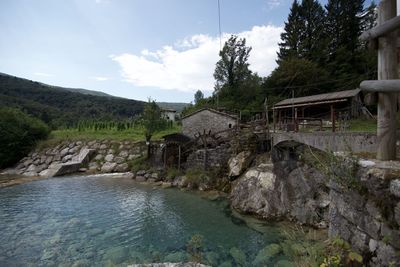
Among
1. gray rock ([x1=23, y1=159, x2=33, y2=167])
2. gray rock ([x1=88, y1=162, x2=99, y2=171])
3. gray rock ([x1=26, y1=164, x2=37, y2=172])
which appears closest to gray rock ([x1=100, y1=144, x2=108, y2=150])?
gray rock ([x1=88, y1=162, x2=99, y2=171])

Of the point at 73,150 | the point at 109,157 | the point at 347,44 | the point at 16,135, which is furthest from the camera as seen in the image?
the point at 347,44

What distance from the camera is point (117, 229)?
10102mm

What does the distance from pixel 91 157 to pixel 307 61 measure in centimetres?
3180

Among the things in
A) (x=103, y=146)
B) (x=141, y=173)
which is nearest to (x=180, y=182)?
(x=141, y=173)

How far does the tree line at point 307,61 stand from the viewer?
33500 mm

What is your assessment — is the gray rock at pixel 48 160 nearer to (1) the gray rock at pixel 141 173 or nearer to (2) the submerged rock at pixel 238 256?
(1) the gray rock at pixel 141 173

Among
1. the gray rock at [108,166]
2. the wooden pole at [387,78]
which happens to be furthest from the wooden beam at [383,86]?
the gray rock at [108,166]

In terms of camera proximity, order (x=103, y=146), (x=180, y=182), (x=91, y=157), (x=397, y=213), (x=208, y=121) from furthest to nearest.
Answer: (x=103, y=146) → (x=91, y=157) → (x=208, y=121) → (x=180, y=182) → (x=397, y=213)

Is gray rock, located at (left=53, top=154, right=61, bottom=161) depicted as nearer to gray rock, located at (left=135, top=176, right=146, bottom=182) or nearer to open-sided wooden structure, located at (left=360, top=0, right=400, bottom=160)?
gray rock, located at (left=135, top=176, right=146, bottom=182)

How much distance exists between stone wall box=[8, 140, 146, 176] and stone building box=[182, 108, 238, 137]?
5.68 meters

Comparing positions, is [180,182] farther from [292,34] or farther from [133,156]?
[292,34]

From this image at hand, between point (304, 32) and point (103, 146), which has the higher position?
point (304, 32)

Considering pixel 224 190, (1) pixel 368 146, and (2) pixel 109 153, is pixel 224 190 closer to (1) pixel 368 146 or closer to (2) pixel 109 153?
(1) pixel 368 146

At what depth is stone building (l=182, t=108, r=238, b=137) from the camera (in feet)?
79.4
